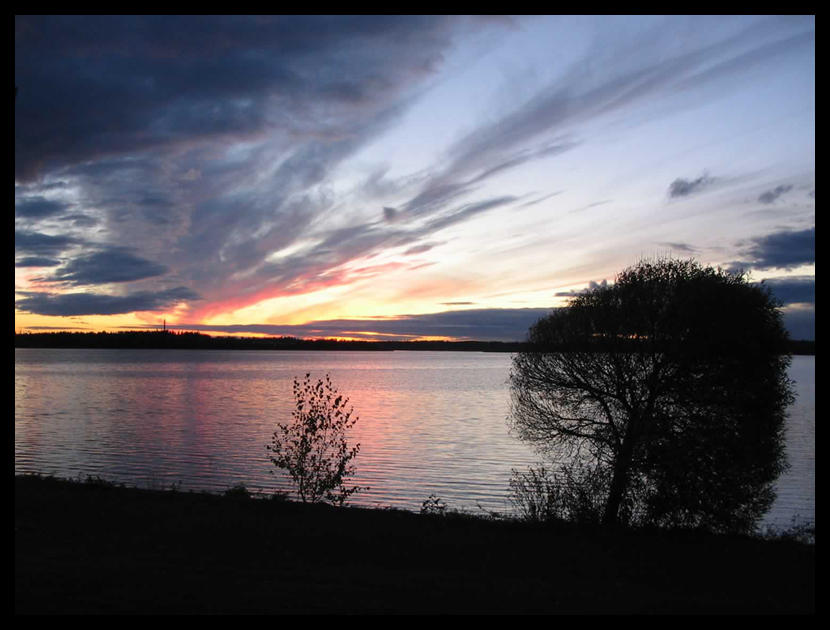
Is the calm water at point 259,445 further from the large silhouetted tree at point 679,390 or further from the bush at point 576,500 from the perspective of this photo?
the large silhouetted tree at point 679,390

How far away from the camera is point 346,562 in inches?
560

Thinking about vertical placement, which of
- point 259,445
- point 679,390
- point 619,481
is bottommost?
point 259,445

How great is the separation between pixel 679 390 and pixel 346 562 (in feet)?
54.5

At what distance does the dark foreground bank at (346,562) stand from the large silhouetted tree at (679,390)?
2.98 m

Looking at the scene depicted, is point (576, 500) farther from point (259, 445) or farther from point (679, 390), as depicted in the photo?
point (259, 445)

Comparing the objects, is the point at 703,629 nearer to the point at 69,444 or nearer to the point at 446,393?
the point at 69,444

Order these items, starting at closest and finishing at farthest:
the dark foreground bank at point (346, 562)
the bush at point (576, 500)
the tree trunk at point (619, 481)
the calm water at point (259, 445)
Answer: the dark foreground bank at point (346, 562), the tree trunk at point (619, 481), the bush at point (576, 500), the calm water at point (259, 445)

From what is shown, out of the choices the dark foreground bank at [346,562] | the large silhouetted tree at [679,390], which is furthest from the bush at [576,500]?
the dark foreground bank at [346,562]

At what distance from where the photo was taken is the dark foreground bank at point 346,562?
33.4 feet

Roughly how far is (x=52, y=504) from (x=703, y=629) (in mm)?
17157

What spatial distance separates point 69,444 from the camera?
45531 millimetres

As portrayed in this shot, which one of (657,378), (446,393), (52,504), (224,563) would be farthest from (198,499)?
(446,393)

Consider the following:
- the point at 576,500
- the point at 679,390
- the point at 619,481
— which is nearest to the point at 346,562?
the point at 619,481
